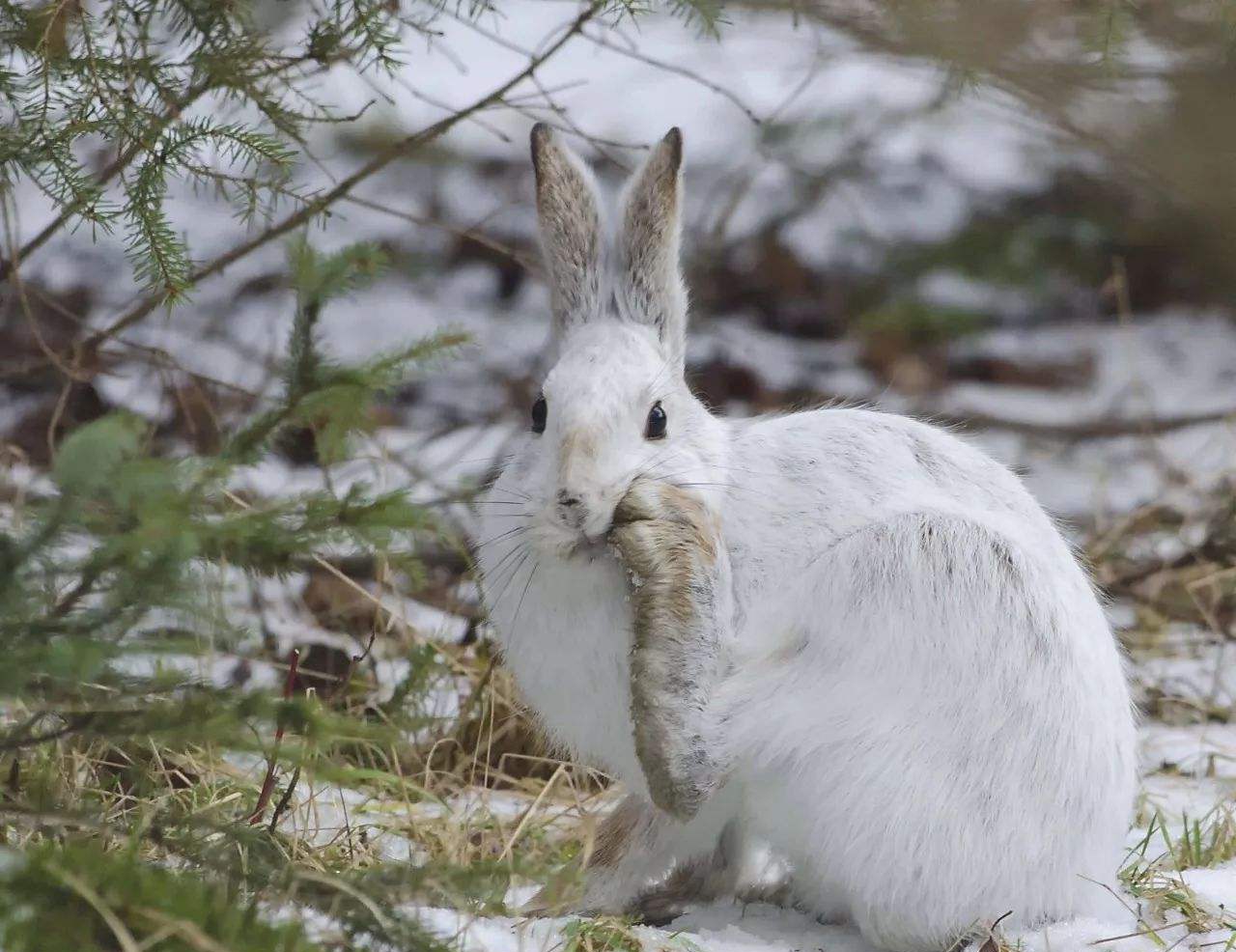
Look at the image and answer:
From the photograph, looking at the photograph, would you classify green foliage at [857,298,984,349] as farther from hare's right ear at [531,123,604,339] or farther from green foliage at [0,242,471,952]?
green foliage at [0,242,471,952]

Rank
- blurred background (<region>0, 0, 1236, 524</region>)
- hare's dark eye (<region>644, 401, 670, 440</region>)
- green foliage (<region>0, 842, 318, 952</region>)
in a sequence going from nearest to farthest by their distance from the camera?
green foliage (<region>0, 842, 318, 952</region>) → hare's dark eye (<region>644, 401, 670, 440</region>) → blurred background (<region>0, 0, 1236, 524</region>)

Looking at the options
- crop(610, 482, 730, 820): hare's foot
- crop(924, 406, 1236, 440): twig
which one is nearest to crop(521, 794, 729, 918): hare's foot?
crop(610, 482, 730, 820): hare's foot

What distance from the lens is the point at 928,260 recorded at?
6.27m

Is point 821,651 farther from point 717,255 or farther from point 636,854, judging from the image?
point 717,255

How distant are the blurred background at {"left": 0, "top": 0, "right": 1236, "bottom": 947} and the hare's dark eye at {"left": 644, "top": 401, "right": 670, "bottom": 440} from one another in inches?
19.0

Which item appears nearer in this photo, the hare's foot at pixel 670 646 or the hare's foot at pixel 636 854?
the hare's foot at pixel 670 646

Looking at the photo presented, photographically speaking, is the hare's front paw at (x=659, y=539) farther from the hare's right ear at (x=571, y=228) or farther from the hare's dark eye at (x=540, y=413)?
the hare's right ear at (x=571, y=228)

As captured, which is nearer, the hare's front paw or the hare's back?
the hare's front paw

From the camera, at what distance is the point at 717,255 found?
593 cm

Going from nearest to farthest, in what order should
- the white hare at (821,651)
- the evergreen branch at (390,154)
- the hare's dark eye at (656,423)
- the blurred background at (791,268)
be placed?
1. the white hare at (821,651)
2. the hare's dark eye at (656,423)
3. the evergreen branch at (390,154)
4. the blurred background at (791,268)

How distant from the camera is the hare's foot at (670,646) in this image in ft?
7.43

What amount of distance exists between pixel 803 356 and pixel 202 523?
176 inches

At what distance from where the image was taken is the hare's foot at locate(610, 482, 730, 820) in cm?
226

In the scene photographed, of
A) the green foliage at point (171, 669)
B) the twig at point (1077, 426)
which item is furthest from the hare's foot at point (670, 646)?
the twig at point (1077, 426)
